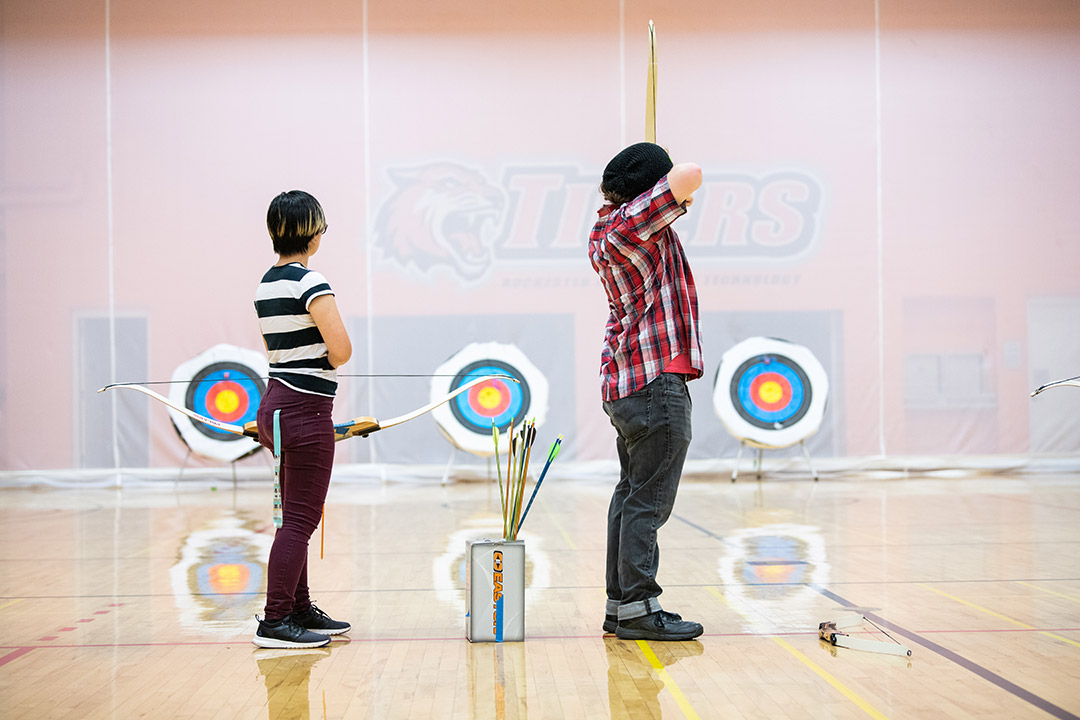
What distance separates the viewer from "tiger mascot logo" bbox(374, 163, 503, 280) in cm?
637

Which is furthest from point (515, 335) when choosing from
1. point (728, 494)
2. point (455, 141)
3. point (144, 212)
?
point (144, 212)

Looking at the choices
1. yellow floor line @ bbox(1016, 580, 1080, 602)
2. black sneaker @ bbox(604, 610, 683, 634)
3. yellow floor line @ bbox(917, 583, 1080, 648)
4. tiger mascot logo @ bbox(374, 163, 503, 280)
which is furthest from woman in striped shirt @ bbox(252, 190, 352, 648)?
tiger mascot logo @ bbox(374, 163, 503, 280)

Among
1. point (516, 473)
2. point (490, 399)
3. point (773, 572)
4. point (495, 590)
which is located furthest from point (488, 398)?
point (495, 590)

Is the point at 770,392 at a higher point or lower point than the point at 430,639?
higher

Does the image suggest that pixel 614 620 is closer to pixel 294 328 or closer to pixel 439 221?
pixel 294 328

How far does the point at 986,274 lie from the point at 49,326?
5888mm

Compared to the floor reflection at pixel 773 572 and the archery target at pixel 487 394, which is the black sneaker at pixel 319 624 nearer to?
the floor reflection at pixel 773 572

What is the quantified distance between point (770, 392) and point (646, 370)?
14.4 ft

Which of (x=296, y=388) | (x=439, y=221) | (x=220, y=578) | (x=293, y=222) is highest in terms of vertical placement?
(x=439, y=221)

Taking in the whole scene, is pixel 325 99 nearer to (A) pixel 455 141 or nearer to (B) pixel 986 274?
(A) pixel 455 141

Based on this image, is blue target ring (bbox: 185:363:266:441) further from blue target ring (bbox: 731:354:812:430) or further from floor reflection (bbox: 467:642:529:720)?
floor reflection (bbox: 467:642:529:720)

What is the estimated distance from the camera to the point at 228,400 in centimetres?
621

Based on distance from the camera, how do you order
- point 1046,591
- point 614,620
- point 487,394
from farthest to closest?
point 487,394
point 1046,591
point 614,620

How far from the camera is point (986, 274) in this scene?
645 cm
